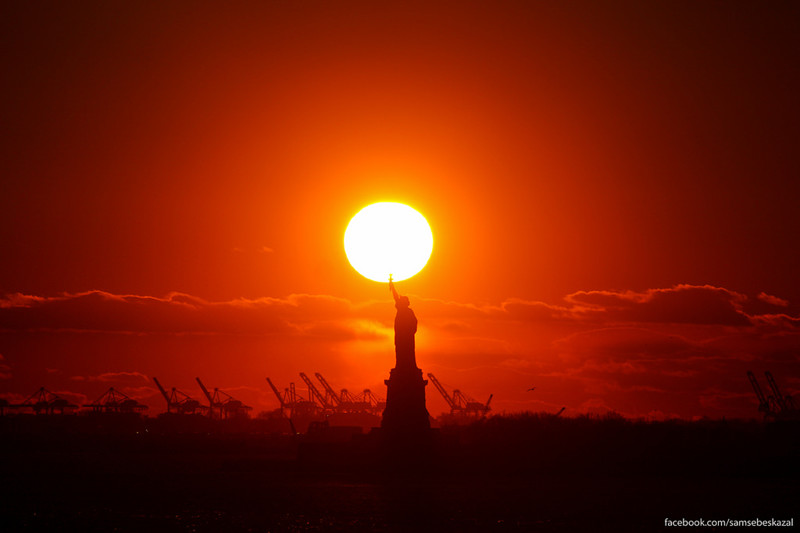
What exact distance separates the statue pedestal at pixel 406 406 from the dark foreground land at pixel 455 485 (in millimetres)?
1399

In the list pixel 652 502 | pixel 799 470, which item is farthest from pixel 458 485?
pixel 799 470

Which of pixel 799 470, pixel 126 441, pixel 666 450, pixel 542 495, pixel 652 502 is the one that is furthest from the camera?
pixel 126 441

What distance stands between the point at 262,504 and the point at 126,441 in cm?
10303

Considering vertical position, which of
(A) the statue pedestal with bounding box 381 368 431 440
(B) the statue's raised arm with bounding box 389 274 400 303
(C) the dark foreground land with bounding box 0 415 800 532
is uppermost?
(B) the statue's raised arm with bounding box 389 274 400 303

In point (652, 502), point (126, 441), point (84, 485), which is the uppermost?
point (652, 502)

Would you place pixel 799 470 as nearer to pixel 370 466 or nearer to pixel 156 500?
pixel 370 466

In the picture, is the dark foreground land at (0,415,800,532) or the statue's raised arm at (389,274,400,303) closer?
the dark foreground land at (0,415,800,532)

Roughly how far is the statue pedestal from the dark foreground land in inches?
55.1

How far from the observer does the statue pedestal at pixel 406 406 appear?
6362cm

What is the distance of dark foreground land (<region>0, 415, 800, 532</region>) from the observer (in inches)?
1838

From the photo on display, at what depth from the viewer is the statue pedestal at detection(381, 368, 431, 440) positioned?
209 ft

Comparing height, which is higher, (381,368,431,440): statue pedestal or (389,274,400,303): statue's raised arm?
(389,274,400,303): statue's raised arm

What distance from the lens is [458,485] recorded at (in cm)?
6053

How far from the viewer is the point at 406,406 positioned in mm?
63594
